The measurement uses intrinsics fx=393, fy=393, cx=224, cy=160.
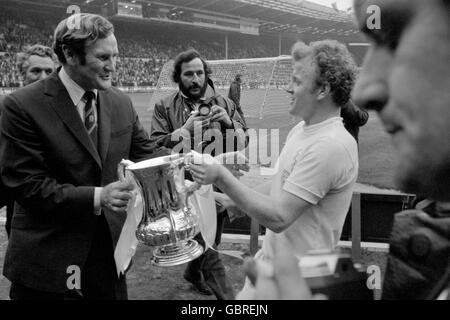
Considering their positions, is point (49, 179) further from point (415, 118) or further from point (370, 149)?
point (370, 149)

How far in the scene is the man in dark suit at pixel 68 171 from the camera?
4.87 feet

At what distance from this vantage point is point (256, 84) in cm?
1579

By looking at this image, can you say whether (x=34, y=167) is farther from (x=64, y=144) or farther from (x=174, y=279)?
(x=174, y=279)

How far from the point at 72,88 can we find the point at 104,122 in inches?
7.6

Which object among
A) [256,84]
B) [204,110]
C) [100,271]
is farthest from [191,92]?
[256,84]

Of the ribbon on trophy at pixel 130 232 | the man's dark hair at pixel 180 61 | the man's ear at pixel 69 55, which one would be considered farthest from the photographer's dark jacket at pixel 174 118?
the ribbon on trophy at pixel 130 232

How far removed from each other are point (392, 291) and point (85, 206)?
4.08 feet

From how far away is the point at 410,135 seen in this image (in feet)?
1.25

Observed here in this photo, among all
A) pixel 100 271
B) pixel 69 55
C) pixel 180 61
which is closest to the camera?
pixel 69 55

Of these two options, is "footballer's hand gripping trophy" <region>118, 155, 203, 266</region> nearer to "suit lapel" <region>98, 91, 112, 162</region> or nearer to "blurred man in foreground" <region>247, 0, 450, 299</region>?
"suit lapel" <region>98, 91, 112, 162</region>

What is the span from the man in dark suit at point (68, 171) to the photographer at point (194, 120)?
0.89 metres

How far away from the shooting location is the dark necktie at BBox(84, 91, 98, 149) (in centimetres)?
169

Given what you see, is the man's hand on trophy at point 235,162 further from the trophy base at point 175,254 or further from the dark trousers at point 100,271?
the dark trousers at point 100,271

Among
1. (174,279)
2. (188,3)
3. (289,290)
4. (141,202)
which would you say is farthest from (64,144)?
(188,3)
